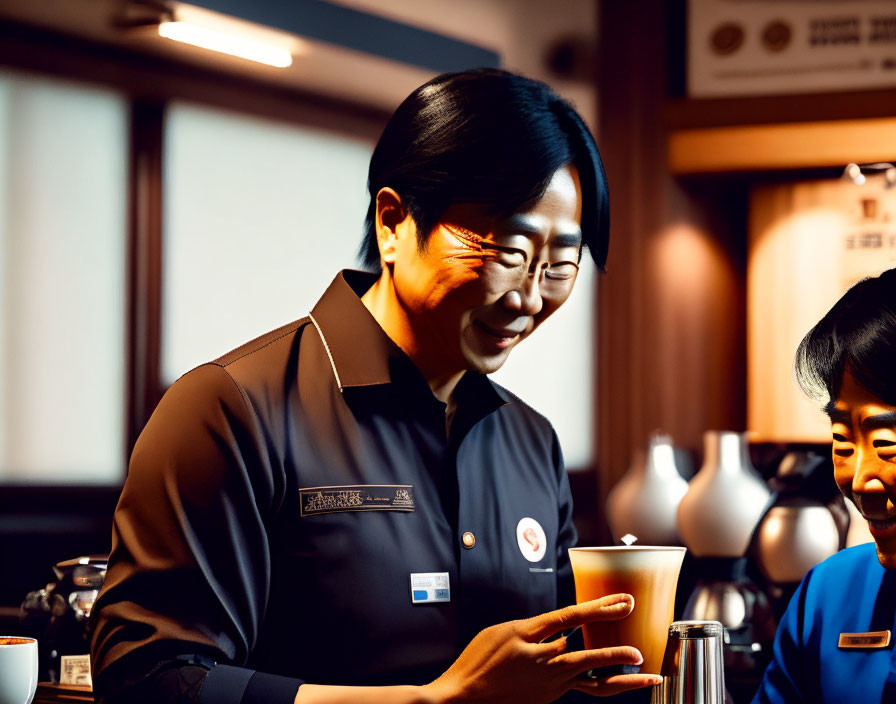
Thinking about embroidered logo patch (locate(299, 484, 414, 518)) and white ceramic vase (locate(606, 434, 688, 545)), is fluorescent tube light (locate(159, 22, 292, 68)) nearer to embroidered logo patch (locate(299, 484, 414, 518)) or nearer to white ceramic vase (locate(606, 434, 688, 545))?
white ceramic vase (locate(606, 434, 688, 545))

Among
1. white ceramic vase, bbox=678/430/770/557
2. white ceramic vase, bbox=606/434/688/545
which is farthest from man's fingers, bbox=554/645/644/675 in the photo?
white ceramic vase, bbox=606/434/688/545

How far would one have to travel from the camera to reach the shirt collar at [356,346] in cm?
141

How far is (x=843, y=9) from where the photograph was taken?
167 inches

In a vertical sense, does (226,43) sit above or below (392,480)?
above

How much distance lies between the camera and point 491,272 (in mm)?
1305

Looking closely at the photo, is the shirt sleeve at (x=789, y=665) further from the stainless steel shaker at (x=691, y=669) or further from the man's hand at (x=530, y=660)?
the man's hand at (x=530, y=660)

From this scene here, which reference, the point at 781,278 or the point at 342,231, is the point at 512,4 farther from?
the point at 781,278

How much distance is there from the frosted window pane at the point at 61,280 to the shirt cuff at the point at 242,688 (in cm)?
251

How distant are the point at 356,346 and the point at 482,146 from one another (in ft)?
0.96

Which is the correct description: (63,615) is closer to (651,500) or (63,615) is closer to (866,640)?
(866,640)

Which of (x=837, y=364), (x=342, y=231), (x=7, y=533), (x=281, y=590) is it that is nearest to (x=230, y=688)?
(x=281, y=590)

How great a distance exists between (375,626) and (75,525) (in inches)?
98.6

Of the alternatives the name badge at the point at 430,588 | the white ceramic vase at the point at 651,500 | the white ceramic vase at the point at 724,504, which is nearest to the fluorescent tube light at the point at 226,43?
the white ceramic vase at the point at 651,500

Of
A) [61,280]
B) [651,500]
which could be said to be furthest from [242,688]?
[61,280]
